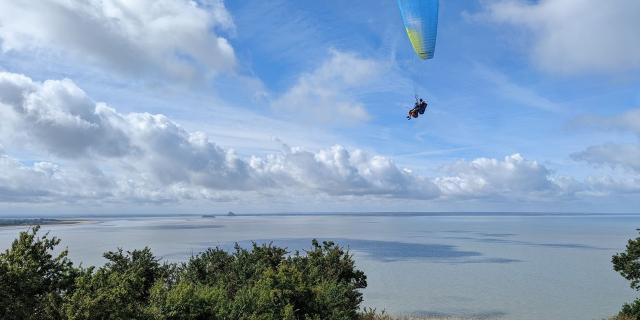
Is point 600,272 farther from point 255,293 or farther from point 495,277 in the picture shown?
point 255,293

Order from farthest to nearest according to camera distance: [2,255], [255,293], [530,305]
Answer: [530,305]
[255,293]
[2,255]

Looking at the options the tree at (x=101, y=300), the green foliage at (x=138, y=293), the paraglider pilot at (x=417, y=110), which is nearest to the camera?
the tree at (x=101, y=300)

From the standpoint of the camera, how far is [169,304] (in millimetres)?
24172

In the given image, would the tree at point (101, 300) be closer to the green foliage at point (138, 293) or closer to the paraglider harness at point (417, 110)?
the green foliage at point (138, 293)

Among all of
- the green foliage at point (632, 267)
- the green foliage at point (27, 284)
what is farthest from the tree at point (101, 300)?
the green foliage at point (632, 267)

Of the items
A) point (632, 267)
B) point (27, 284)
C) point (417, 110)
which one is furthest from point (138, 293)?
point (632, 267)

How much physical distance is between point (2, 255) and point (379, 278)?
81008 mm

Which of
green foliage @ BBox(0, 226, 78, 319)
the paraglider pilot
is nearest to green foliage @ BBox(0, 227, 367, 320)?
green foliage @ BBox(0, 226, 78, 319)

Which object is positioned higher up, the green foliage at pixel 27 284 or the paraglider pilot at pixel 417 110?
the paraglider pilot at pixel 417 110

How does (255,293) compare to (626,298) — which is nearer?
(255,293)

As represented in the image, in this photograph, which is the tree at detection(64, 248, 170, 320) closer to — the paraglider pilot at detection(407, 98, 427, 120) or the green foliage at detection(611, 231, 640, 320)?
the paraglider pilot at detection(407, 98, 427, 120)

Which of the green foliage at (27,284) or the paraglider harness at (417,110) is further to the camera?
the paraglider harness at (417,110)

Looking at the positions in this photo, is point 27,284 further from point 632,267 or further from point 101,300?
point 632,267

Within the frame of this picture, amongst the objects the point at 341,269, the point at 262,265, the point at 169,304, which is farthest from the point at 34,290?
the point at 341,269
